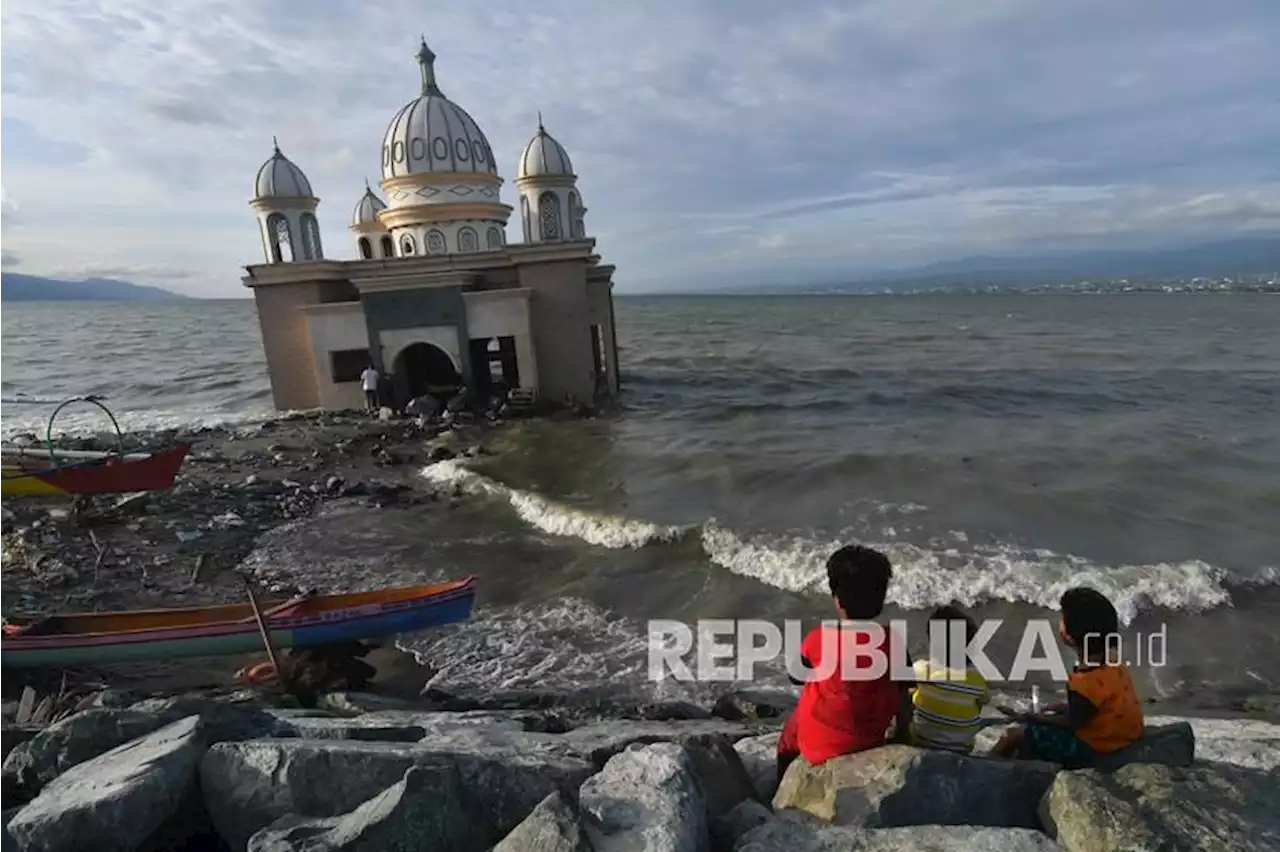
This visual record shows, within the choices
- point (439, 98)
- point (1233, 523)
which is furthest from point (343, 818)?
point (439, 98)

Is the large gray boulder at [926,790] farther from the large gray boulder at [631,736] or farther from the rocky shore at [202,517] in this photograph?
the rocky shore at [202,517]

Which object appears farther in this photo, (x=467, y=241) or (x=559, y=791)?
(x=467, y=241)

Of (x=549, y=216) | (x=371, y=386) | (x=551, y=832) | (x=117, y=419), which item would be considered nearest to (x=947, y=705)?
(x=551, y=832)

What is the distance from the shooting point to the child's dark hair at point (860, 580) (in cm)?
375

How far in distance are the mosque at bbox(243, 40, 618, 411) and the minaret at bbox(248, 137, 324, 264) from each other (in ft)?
0.11

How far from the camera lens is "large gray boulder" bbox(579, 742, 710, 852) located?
2.99 metres

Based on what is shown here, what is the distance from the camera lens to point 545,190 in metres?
26.6

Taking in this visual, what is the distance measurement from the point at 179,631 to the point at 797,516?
30.7 feet

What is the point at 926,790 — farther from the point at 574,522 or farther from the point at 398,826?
the point at 574,522

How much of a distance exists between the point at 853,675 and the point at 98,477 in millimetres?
13776

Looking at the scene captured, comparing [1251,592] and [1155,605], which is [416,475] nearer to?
[1155,605]

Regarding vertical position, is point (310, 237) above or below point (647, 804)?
above

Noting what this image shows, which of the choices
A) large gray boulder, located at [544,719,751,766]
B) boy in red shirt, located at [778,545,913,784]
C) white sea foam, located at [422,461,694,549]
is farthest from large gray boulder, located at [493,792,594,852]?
white sea foam, located at [422,461,694,549]

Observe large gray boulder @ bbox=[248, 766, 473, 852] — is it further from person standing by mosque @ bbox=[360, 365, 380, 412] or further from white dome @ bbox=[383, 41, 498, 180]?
white dome @ bbox=[383, 41, 498, 180]
